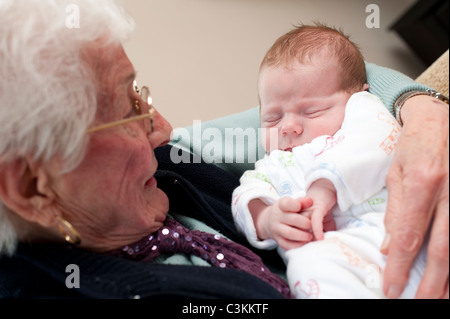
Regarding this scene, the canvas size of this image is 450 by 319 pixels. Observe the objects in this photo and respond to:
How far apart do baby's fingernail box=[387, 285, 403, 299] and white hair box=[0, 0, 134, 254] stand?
0.66 m

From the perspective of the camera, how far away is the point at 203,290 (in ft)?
2.93

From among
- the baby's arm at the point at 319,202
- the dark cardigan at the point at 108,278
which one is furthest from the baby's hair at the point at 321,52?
the dark cardigan at the point at 108,278

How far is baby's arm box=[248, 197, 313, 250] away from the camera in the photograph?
1.01 meters

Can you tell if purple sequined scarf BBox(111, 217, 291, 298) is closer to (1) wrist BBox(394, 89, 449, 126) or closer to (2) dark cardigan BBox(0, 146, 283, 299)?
(2) dark cardigan BBox(0, 146, 283, 299)

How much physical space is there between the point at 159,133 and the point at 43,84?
0.33m

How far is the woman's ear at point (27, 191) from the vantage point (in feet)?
2.83

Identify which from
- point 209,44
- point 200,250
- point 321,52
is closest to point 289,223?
point 200,250

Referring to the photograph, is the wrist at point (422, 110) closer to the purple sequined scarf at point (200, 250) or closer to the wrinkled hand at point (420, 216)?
the wrinkled hand at point (420, 216)

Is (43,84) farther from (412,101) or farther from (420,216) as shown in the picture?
(412,101)

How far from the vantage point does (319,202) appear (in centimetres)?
101

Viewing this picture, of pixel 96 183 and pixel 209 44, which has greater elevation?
pixel 209 44

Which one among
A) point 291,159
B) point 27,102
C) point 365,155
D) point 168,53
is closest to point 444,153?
point 365,155

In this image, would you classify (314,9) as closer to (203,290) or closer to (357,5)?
(357,5)

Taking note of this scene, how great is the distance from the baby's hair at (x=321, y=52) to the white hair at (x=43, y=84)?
588mm
